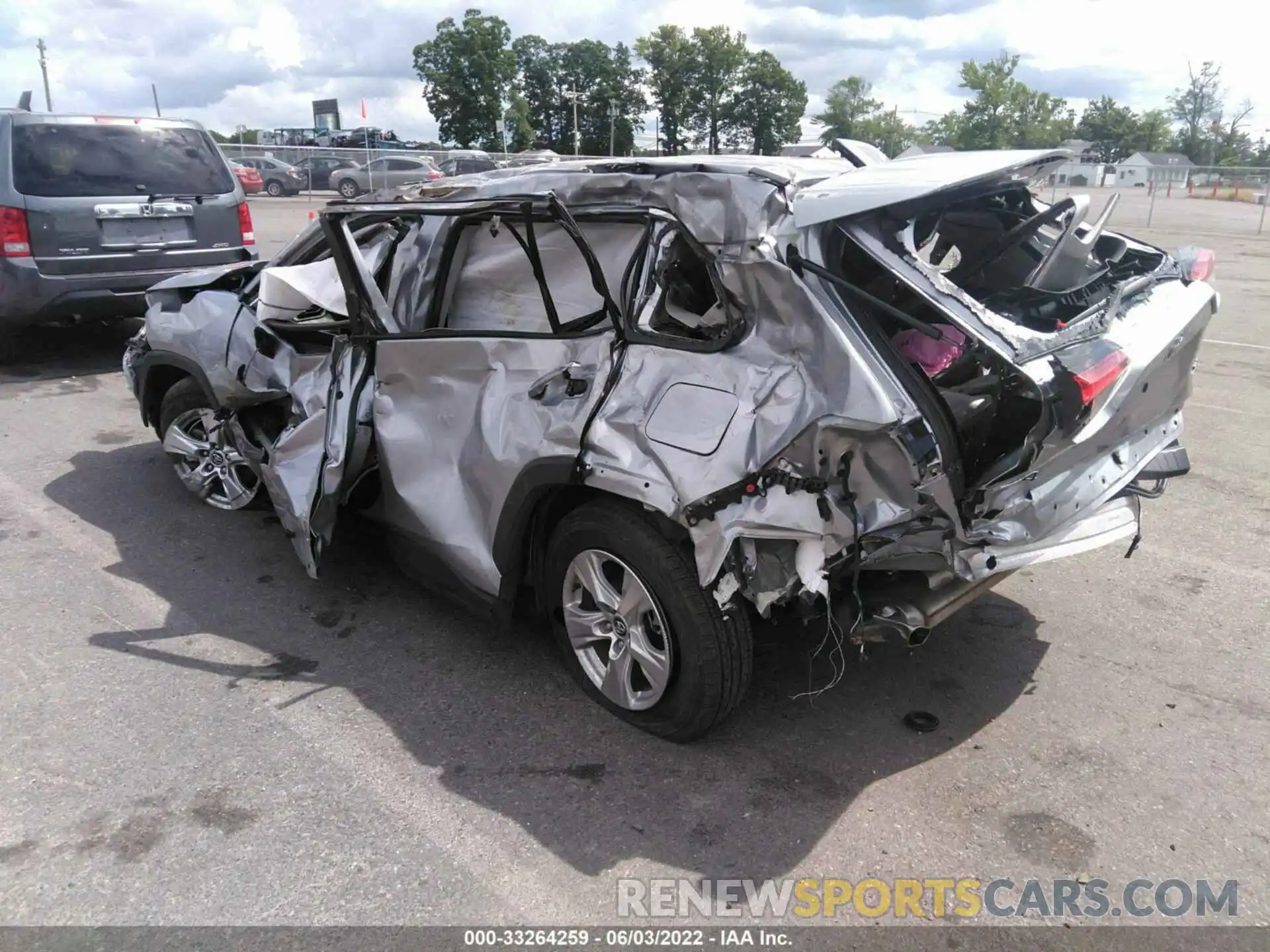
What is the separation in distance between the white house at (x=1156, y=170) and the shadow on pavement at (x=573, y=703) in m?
29.5

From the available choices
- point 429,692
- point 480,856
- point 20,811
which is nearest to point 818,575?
point 480,856

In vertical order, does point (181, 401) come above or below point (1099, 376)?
below

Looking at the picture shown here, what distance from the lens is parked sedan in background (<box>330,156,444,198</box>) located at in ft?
96.4

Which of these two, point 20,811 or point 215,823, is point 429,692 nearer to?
point 215,823

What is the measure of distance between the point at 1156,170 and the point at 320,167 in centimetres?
3098

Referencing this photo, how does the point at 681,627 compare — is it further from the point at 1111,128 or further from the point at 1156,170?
the point at 1111,128

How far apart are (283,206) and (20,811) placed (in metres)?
28.3

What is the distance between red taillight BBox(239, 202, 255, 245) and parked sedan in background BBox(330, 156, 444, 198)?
21.8 metres

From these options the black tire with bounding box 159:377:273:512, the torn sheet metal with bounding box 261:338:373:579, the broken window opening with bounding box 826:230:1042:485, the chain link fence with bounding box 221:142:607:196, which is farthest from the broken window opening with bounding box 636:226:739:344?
the chain link fence with bounding box 221:142:607:196

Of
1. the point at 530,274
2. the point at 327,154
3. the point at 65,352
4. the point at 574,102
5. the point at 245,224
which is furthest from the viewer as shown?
the point at 574,102

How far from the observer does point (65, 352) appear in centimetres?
895

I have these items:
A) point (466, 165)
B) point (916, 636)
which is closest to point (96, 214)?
point (916, 636)

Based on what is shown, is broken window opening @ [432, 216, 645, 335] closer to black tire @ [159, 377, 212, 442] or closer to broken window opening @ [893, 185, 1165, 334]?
broken window opening @ [893, 185, 1165, 334]

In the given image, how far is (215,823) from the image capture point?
2807 millimetres
